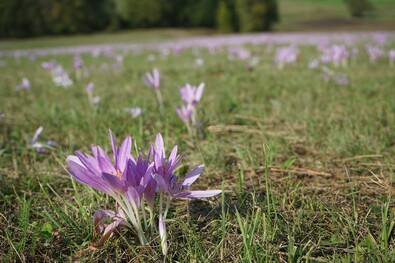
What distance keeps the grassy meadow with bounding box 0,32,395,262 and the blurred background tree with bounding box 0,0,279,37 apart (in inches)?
1412

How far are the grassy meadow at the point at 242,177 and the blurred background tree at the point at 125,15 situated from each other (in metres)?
35.9

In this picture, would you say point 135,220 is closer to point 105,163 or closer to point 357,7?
point 105,163

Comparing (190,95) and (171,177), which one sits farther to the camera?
(190,95)

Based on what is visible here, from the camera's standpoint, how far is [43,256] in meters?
1.11

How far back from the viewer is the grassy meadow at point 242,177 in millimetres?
1085

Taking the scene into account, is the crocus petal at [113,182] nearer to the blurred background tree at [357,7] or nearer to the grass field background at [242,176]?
the grass field background at [242,176]

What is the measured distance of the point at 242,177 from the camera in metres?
1.44

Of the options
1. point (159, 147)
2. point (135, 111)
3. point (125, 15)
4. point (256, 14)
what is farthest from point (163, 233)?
point (125, 15)

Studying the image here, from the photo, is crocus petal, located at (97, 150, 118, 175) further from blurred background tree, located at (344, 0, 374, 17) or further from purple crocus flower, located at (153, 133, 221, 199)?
blurred background tree, located at (344, 0, 374, 17)

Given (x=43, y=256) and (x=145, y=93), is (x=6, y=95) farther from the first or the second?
(x=43, y=256)

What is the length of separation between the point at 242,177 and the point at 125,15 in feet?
154

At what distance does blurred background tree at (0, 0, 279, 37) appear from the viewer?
123 feet

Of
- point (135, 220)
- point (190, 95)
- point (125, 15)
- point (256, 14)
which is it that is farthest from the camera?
point (125, 15)

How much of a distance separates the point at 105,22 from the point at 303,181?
46376mm
